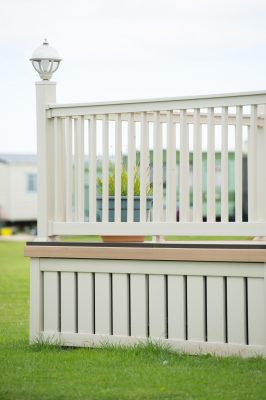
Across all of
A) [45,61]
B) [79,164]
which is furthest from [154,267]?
[45,61]

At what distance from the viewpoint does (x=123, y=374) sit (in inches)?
198

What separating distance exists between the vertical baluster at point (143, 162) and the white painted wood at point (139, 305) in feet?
1.41

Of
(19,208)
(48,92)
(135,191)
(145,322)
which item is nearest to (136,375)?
(145,322)

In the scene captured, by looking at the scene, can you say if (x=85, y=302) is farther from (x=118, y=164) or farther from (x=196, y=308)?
(x=118, y=164)

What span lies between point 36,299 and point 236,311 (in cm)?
149

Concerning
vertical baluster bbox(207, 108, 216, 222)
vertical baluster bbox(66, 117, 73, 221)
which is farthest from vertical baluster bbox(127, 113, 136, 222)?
vertical baluster bbox(207, 108, 216, 222)

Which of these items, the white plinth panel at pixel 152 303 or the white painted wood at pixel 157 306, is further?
the white painted wood at pixel 157 306

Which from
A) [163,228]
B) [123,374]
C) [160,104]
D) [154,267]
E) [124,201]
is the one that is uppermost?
[160,104]

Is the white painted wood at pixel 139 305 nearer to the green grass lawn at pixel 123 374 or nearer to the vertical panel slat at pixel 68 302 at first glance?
the green grass lawn at pixel 123 374

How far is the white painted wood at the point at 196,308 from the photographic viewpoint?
5.65m

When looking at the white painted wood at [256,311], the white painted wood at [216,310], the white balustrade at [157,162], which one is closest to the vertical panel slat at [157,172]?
the white balustrade at [157,162]

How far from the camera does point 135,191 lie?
618 centimetres

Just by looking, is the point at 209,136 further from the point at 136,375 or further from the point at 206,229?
the point at 136,375

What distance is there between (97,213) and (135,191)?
0.36m
